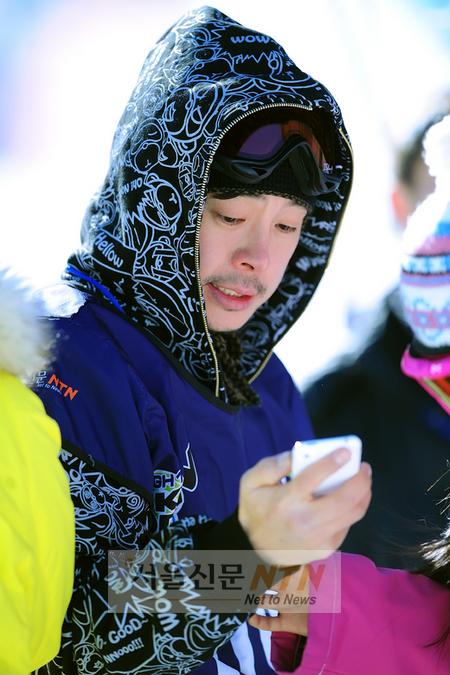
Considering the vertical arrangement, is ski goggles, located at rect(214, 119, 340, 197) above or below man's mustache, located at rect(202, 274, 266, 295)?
above

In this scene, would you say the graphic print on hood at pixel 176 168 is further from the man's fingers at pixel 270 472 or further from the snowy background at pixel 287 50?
the snowy background at pixel 287 50

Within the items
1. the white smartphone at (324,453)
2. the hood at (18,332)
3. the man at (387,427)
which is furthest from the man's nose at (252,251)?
the man at (387,427)

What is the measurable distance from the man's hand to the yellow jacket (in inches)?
9.8

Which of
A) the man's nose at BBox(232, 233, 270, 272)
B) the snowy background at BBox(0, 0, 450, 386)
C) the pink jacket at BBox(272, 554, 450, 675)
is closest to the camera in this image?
the pink jacket at BBox(272, 554, 450, 675)

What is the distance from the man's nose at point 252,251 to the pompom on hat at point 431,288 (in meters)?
0.73

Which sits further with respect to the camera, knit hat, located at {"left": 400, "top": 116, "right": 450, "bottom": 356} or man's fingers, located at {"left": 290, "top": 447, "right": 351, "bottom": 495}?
knit hat, located at {"left": 400, "top": 116, "right": 450, "bottom": 356}

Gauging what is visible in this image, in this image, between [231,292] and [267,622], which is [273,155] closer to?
[231,292]

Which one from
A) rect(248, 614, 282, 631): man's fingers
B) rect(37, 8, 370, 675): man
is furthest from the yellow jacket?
rect(248, 614, 282, 631): man's fingers

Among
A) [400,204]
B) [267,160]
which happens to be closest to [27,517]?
[267,160]

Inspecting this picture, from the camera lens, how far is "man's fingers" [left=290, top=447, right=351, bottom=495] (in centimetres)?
111

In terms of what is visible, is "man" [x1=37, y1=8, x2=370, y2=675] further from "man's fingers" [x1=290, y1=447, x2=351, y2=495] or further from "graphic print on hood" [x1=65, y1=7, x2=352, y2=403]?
"man's fingers" [x1=290, y1=447, x2=351, y2=495]

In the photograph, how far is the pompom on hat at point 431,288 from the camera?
7.95ft

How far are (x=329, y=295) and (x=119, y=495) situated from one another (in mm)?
2174

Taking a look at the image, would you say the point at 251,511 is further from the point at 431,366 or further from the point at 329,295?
the point at 329,295
